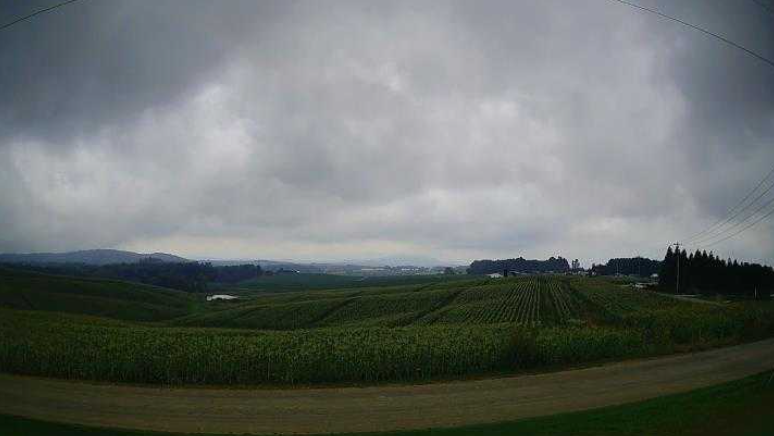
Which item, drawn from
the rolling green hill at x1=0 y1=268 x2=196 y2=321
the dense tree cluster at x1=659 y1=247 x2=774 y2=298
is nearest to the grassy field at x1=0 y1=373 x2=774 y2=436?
the rolling green hill at x1=0 y1=268 x2=196 y2=321

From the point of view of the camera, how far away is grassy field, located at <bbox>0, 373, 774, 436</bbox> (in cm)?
1359

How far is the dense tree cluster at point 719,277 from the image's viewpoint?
99.1 meters

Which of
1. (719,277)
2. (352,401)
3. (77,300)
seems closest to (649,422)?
(352,401)

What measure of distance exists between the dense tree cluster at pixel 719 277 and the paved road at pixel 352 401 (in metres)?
91.3

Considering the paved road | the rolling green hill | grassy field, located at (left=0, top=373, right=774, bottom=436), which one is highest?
grassy field, located at (left=0, top=373, right=774, bottom=436)

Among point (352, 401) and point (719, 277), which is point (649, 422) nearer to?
point (352, 401)

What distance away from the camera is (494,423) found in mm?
16125

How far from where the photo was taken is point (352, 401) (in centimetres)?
2005

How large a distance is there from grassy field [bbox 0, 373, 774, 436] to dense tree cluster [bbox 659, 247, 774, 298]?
315 ft

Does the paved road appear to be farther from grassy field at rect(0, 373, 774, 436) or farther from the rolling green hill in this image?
the rolling green hill

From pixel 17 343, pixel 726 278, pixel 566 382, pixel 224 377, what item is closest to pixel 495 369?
pixel 566 382

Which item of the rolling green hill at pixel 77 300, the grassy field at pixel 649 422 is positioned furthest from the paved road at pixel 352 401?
the rolling green hill at pixel 77 300

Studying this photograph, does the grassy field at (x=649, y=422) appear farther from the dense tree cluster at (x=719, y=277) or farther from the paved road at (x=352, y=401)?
the dense tree cluster at (x=719, y=277)

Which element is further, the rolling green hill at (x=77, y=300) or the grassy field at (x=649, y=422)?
the rolling green hill at (x=77, y=300)
